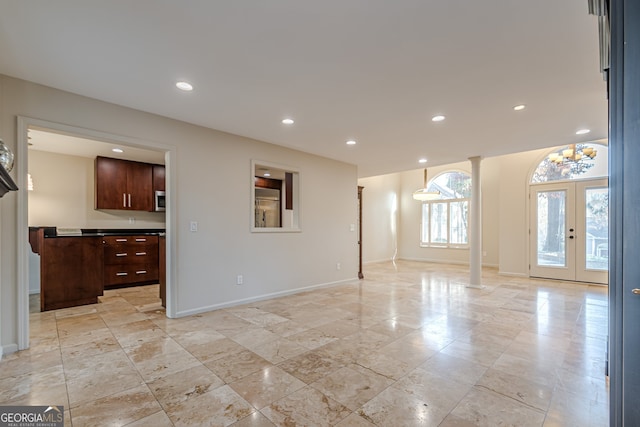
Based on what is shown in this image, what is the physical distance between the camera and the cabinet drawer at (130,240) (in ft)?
16.9

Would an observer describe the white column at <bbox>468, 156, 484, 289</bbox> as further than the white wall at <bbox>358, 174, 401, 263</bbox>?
No

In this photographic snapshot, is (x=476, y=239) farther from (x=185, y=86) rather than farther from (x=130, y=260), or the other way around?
(x=130, y=260)

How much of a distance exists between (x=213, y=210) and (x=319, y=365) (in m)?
2.50

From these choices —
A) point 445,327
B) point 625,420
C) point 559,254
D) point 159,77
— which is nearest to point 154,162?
point 159,77

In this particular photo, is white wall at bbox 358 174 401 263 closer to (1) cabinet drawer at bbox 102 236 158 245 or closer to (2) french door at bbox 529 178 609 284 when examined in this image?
(2) french door at bbox 529 178 609 284

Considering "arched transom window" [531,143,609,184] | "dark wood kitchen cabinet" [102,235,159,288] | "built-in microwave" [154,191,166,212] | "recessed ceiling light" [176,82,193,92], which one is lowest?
"dark wood kitchen cabinet" [102,235,159,288]

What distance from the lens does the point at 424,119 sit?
3.54 m

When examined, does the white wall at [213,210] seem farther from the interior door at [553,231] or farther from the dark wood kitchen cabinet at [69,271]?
the interior door at [553,231]

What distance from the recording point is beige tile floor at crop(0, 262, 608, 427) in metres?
1.80

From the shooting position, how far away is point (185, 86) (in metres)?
2.74

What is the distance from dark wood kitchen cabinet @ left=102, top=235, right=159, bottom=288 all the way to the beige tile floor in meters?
1.08

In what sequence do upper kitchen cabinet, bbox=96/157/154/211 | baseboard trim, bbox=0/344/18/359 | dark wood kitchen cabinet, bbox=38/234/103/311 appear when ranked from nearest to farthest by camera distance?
1. baseboard trim, bbox=0/344/18/359
2. dark wood kitchen cabinet, bbox=38/234/103/311
3. upper kitchen cabinet, bbox=96/157/154/211

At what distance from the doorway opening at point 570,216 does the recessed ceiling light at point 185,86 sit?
6530mm

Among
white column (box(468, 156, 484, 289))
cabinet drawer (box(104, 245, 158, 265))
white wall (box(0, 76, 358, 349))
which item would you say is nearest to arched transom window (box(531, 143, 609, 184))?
white column (box(468, 156, 484, 289))
